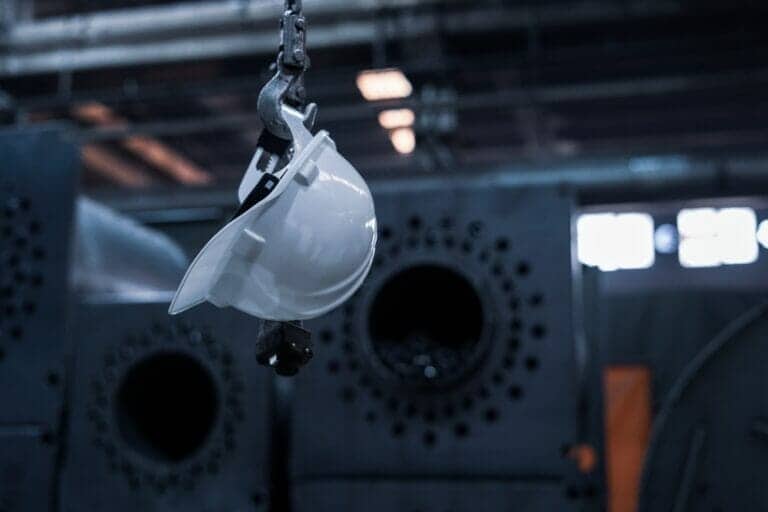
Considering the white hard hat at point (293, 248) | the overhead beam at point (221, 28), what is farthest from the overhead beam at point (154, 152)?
the white hard hat at point (293, 248)

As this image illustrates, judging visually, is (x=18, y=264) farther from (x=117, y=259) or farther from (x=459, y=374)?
A: (x=459, y=374)

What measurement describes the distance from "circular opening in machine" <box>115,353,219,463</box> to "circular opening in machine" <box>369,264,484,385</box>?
0.94 ft

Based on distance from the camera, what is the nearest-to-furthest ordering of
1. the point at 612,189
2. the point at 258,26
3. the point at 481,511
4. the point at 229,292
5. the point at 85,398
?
the point at 229,292
the point at 481,511
the point at 85,398
the point at 258,26
the point at 612,189

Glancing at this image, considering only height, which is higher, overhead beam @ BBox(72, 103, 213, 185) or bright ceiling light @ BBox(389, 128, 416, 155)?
overhead beam @ BBox(72, 103, 213, 185)

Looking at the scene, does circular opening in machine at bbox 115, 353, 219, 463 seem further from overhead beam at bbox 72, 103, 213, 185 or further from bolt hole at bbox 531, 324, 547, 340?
overhead beam at bbox 72, 103, 213, 185

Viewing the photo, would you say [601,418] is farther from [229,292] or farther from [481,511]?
[229,292]

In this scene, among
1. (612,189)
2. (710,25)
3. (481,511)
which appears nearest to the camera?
(481,511)

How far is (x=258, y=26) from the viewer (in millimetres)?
3074

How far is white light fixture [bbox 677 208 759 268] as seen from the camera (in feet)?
19.0

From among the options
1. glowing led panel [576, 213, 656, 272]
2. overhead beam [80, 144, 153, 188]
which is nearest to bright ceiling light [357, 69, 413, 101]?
overhead beam [80, 144, 153, 188]

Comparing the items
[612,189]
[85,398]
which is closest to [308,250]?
[85,398]

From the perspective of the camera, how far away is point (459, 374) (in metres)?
1.44

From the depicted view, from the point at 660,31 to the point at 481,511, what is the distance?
2307 mm

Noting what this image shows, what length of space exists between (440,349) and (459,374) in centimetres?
13
